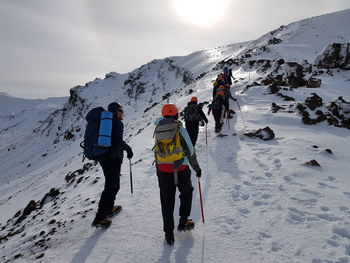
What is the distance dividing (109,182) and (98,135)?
1.08 m

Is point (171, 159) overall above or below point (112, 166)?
above

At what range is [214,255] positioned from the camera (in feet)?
14.7

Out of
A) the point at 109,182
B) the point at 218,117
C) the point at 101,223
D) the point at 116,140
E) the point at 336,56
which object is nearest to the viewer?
the point at 116,140

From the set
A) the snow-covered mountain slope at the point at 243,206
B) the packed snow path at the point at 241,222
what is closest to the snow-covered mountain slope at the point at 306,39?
the snow-covered mountain slope at the point at 243,206

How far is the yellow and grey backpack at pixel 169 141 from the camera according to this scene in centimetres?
466

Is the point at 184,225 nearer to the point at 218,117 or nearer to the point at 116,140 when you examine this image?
the point at 116,140

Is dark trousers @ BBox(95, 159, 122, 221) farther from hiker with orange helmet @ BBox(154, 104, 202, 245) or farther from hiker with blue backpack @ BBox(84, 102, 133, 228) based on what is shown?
hiker with orange helmet @ BBox(154, 104, 202, 245)

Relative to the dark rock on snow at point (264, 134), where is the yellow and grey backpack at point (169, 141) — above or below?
above

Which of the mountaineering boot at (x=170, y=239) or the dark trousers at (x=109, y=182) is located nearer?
the mountaineering boot at (x=170, y=239)

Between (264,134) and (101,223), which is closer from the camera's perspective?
(101,223)

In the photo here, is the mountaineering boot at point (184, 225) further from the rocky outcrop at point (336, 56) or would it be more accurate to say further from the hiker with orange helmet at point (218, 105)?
the rocky outcrop at point (336, 56)

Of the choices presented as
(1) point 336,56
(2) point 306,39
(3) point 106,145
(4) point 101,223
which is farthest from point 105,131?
(2) point 306,39

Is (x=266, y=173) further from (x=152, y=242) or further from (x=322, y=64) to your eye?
(x=322, y=64)

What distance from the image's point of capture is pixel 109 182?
5.60 m
